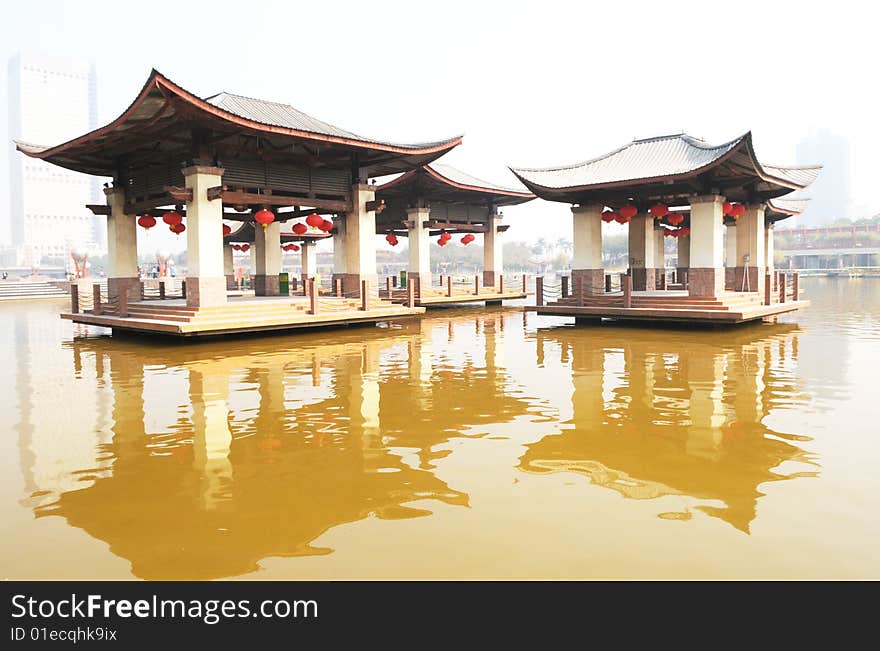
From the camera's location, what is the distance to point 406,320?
2038cm

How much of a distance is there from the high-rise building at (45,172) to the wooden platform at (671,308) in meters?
151

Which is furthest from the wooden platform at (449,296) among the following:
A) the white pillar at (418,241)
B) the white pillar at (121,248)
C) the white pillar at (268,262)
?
the white pillar at (121,248)

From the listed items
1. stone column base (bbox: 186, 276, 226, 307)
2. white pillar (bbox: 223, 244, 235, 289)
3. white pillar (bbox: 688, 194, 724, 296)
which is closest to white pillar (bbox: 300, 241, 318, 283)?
white pillar (bbox: 223, 244, 235, 289)

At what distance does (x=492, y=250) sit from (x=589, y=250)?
10794mm

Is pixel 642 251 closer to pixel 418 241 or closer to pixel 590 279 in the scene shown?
pixel 590 279

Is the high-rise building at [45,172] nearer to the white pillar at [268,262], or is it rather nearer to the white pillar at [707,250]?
the white pillar at [268,262]

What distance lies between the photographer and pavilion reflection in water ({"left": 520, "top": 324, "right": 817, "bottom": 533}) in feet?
16.1

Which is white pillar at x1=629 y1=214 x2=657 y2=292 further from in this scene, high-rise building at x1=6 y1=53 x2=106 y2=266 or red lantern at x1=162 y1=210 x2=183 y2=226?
high-rise building at x1=6 y1=53 x2=106 y2=266

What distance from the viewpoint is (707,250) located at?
16797 mm

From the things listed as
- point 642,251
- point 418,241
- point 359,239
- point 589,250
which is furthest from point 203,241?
point 642,251

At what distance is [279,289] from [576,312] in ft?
34.3

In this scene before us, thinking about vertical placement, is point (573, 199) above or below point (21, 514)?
above

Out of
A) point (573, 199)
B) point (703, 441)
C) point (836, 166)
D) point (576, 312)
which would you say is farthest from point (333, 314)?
point (836, 166)
